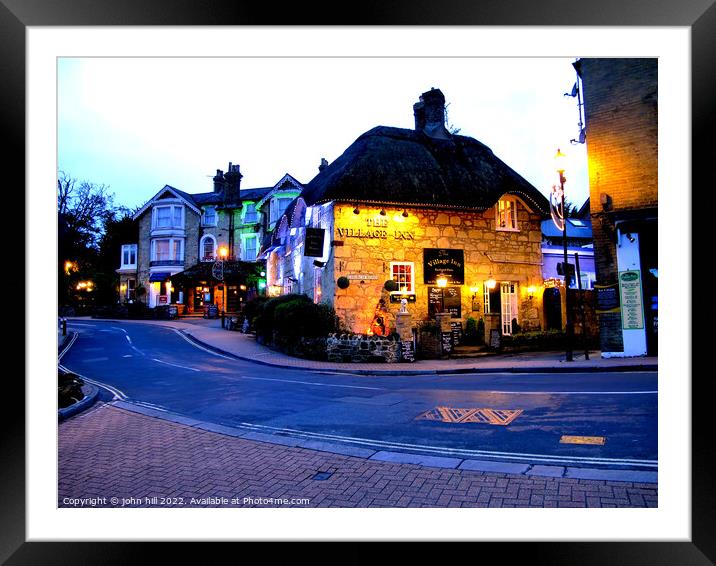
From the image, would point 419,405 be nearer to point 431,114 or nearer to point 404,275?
point 404,275

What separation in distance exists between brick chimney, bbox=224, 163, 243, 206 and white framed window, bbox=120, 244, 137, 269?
913cm

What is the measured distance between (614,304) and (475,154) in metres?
9.40

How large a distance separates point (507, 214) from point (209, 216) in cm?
2424

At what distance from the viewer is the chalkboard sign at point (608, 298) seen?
12.4 meters

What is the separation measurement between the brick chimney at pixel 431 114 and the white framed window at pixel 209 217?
1985 centimetres

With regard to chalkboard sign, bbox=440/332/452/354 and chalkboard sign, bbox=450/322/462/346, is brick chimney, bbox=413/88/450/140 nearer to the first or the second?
chalkboard sign, bbox=450/322/462/346

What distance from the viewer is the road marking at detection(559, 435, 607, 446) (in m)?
4.87

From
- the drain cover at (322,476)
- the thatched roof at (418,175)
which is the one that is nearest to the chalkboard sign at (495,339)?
the thatched roof at (418,175)

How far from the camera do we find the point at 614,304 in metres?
12.4
